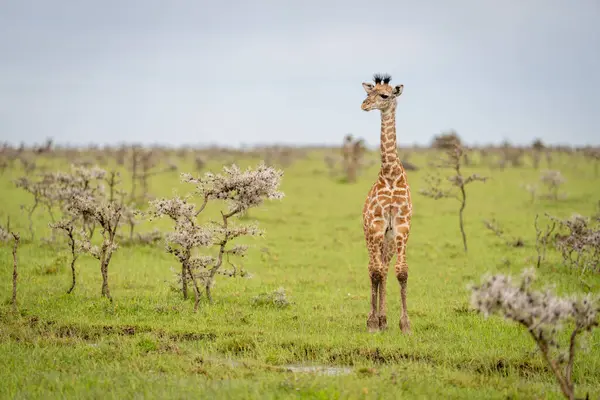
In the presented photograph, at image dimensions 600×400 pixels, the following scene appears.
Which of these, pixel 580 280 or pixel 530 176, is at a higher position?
pixel 530 176

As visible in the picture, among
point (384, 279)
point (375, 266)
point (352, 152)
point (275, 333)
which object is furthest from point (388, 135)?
point (352, 152)

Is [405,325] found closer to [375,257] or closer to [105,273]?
[375,257]

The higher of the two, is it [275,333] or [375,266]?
[375,266]

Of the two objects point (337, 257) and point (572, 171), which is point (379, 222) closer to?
point (337, 257)

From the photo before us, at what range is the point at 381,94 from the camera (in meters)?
14.8

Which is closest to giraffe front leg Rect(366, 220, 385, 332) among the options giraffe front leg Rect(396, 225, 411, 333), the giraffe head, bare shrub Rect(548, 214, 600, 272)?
giraffe front leg Rect(396, 225, 411, 333)

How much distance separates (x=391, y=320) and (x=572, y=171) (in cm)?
5562

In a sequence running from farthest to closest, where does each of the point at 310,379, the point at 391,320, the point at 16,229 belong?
the point at 16,229 < the point at 391,320 < the point at 310,379

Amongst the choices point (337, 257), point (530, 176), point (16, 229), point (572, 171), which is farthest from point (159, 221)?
point (572, 171)

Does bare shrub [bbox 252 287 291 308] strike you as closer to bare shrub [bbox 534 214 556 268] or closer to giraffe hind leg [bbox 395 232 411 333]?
giraffe hind leg [bbox 395 232 411 333]

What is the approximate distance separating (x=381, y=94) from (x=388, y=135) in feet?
3.28

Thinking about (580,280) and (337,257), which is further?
(337,257)

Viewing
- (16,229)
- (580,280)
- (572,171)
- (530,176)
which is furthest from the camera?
(572,171)

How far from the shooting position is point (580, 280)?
64.7 feet
